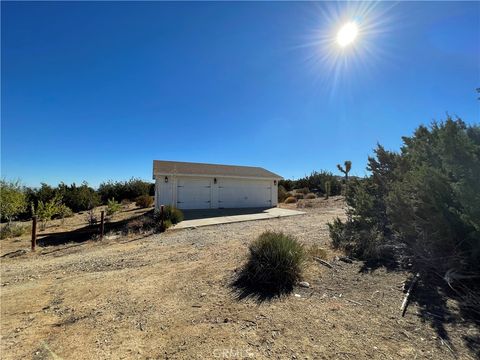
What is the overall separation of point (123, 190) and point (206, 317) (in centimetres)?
2350

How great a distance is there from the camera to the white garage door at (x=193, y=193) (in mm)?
16406

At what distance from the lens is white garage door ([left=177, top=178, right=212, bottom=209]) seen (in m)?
16.4

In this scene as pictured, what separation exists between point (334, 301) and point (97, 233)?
30.9 ft

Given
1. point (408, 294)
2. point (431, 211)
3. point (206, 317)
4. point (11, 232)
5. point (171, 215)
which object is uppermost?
point (431, 211)

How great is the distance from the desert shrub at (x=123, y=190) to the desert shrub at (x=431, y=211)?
69.9ft

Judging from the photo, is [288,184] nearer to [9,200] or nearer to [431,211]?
[9,200]

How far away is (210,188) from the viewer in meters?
17.5

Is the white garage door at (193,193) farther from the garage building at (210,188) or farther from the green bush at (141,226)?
the green bush at (141,226)

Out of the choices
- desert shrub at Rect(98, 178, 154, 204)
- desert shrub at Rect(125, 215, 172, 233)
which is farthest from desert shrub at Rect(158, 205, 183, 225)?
desert shrub at Rect(98, 178, 154, 204)

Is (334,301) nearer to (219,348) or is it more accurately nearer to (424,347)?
(424,347)

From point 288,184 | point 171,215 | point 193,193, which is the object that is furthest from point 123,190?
point 288,184

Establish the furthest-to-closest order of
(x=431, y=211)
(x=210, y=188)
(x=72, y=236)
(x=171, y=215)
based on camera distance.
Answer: (x=210, y=188)
(x=171, y=215)
(x=72, y=236)
(x=431, y=211)

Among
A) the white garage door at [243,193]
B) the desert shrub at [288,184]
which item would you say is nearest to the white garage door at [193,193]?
A: the white garage door at [243,193]

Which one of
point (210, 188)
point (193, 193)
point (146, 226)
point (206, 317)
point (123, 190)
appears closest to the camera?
point (206, 317)
